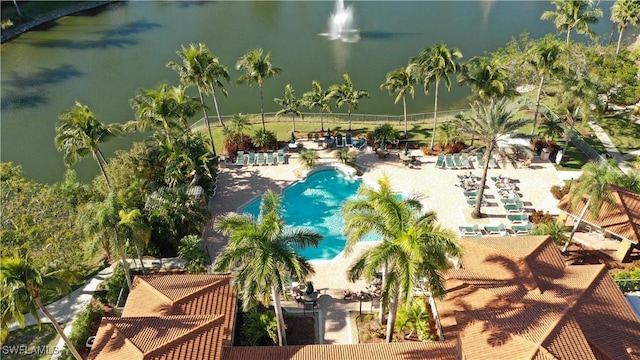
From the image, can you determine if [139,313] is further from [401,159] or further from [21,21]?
[21,21]

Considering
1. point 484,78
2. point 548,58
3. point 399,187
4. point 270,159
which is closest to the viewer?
point 399,187

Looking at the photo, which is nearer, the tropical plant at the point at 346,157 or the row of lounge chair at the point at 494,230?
the row of lounge chair at the point at 494,230

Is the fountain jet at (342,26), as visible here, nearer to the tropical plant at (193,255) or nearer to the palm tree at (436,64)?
the palm tree at (436,64)

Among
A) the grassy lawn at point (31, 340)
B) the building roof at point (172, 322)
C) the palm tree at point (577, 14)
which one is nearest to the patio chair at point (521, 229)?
the building roof at point (172, 322)

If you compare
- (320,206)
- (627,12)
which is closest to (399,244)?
(320,206)

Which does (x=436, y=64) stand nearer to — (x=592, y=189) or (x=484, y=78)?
(x=484, y=78)
